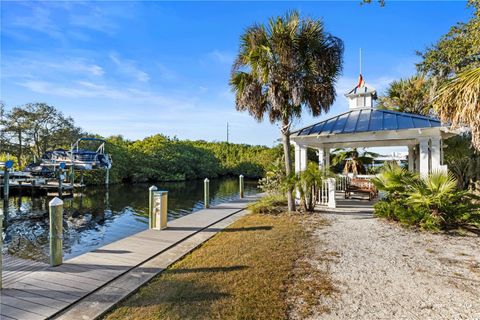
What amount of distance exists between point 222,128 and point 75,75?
45379mm

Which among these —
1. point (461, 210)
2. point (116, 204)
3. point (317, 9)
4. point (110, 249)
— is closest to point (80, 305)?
point (110, 249)

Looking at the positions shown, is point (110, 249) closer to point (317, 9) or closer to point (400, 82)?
point (317, 9)

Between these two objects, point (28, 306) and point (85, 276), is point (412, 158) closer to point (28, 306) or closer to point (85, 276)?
point (85, 276)

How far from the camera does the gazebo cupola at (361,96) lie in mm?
12156

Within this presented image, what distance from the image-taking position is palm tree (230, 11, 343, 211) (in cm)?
882

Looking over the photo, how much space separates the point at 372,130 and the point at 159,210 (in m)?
7.80

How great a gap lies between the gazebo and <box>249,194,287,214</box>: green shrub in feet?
4.49

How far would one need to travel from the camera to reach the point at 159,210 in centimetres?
775

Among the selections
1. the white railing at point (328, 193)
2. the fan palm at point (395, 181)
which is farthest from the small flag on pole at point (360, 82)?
the white railing at point (328, 193)

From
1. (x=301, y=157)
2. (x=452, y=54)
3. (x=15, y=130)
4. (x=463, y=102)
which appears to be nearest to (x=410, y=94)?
(x=452, y=54)

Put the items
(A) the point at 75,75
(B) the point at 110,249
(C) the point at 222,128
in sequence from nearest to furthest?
1. (B) the point at 110,249
2. (A) the point at 75,75
3. (C) the point at 222,128

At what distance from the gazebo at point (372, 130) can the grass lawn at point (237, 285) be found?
538 cm

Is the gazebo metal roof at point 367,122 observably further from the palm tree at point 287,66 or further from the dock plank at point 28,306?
the dock plank at point 28,306

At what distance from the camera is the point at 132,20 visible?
9.43 meters
